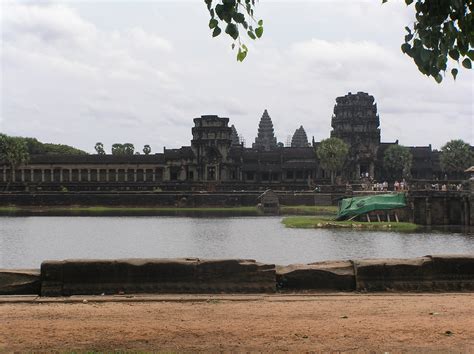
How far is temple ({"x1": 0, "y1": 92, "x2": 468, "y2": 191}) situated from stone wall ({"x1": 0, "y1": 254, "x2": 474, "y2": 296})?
8852 centimetres

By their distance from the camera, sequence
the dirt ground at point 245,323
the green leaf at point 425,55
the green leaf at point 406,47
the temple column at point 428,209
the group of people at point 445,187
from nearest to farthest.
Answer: the green leaf at point 425,55, the green leaf at point 406,47, the dirt ground at point 245,323, the temple column at point 428,209, the group of people at point 445,187

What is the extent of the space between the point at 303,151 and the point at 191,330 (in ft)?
323

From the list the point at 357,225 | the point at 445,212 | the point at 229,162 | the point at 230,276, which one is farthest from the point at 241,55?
the point at 229,162

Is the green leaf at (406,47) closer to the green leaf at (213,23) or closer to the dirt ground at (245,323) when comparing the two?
the green leaf at (213,23)

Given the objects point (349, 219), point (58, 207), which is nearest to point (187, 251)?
point (349, 219)

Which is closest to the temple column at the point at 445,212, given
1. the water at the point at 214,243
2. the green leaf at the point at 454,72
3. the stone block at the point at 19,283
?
the water at the point at 214,243

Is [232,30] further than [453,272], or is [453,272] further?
[453,272]

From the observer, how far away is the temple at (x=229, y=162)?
10088 centimetres

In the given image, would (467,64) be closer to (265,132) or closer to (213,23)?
(213,23)

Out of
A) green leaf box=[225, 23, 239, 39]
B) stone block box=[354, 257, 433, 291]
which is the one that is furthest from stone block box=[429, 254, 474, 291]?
green leaf box=[225, 23, 239, 39]

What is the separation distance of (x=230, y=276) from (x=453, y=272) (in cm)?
386

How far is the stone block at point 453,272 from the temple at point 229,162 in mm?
88394

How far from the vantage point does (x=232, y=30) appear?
6664 mm

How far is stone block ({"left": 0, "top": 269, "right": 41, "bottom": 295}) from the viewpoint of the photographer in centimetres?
1054
